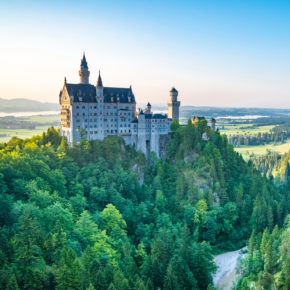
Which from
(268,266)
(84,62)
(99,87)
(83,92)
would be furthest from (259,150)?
(268,266)

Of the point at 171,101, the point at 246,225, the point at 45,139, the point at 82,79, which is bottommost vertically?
the point at 246,225

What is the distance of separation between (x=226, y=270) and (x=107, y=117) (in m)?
45.3

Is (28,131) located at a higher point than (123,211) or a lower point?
higher

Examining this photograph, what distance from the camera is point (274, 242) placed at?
5025cm

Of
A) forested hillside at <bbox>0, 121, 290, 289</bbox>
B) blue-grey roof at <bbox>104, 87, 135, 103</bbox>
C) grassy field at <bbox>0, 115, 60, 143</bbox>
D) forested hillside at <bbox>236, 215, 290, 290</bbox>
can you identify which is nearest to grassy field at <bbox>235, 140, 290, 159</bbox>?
forested hillside at <bbox>0, 121, 290, 289</bbox>

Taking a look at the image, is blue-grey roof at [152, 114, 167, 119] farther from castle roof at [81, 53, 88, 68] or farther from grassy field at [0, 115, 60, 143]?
grassy field at [0, 115, 60, 143]

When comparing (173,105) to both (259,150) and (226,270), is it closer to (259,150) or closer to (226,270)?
(226,270)

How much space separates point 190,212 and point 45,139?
38.6m

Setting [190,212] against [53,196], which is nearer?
[53,196]

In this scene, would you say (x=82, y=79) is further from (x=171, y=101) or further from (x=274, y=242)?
(x=274, y=242)

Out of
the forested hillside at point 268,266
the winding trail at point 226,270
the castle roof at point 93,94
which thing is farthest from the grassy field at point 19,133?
the forested hillside at point 268,266

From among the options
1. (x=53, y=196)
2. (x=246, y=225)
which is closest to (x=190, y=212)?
(x=246, y=225)

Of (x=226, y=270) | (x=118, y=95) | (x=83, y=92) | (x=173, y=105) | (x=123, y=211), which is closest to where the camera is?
(x=226, y=270)

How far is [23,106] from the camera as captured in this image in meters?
97.1
